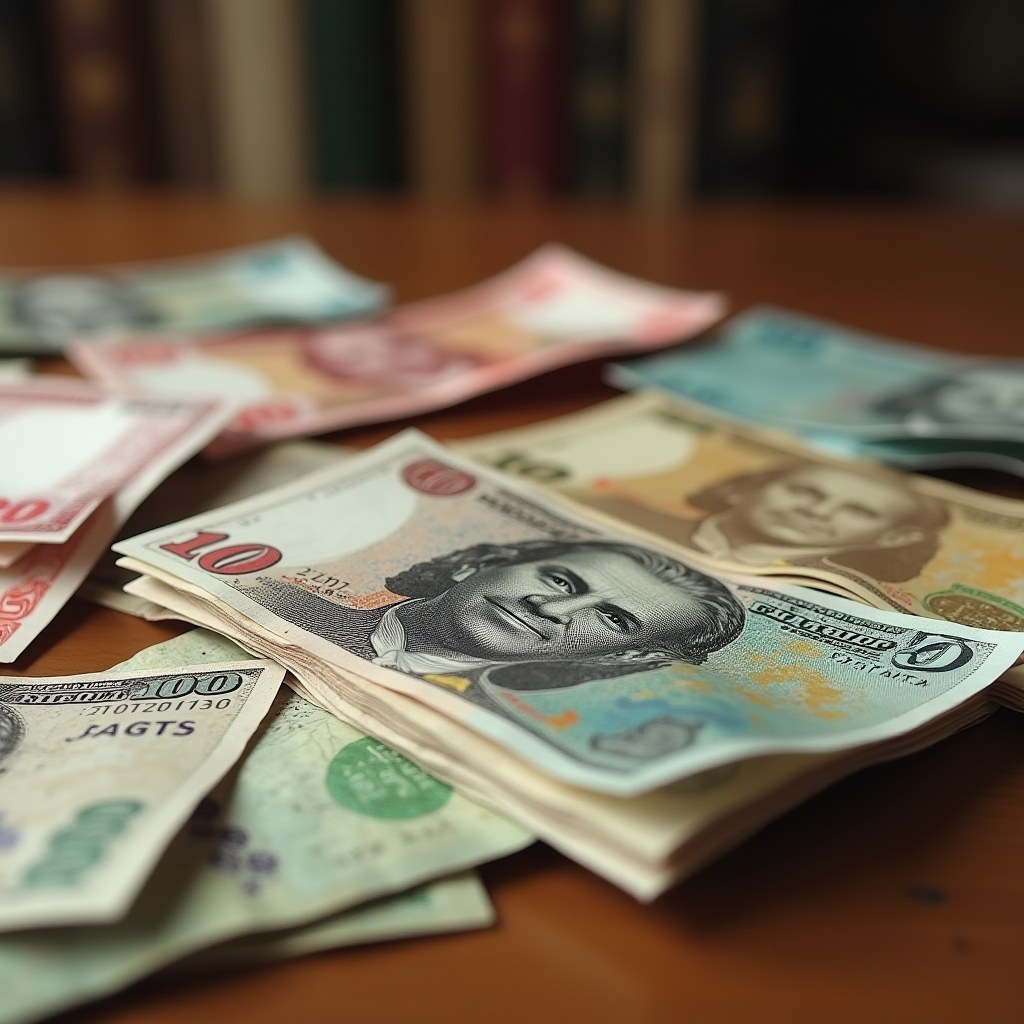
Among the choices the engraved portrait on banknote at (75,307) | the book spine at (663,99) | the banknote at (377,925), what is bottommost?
the banknote at (377,925)

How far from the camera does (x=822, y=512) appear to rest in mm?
597

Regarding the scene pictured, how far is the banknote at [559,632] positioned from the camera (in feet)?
1.25

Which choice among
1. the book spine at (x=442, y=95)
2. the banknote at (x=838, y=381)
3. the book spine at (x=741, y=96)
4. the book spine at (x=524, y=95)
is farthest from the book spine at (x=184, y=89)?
the banknote at (x=838, y=381)

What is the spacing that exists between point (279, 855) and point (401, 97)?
5.37 feet

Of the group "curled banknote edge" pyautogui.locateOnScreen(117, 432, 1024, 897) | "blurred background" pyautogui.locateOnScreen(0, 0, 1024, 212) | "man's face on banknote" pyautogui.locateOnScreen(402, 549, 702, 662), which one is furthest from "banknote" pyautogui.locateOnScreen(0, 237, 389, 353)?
"blurred background" pyautogui.locateOnScreen(0, 0, 1024, 212)

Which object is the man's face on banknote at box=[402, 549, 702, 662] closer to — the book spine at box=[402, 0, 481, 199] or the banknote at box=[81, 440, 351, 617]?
the banknote at box=[81, 440, 351, 617]

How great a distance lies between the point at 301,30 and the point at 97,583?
4.82ft

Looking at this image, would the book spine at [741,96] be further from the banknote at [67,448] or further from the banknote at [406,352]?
the banknote at [67,448]

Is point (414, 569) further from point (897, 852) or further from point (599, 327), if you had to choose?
point (599, 327)

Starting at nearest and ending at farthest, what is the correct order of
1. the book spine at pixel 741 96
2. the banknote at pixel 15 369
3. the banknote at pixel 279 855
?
the banknote at pixel 279 855, the banknote at pixel 15 369, the book spine at pixel 741 96

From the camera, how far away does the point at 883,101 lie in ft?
7.04

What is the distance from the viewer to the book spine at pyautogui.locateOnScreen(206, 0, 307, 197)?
1.75 meters

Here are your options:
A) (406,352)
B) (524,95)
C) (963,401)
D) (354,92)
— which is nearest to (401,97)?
(354,92)

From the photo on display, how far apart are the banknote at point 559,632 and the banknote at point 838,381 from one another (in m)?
0.23
